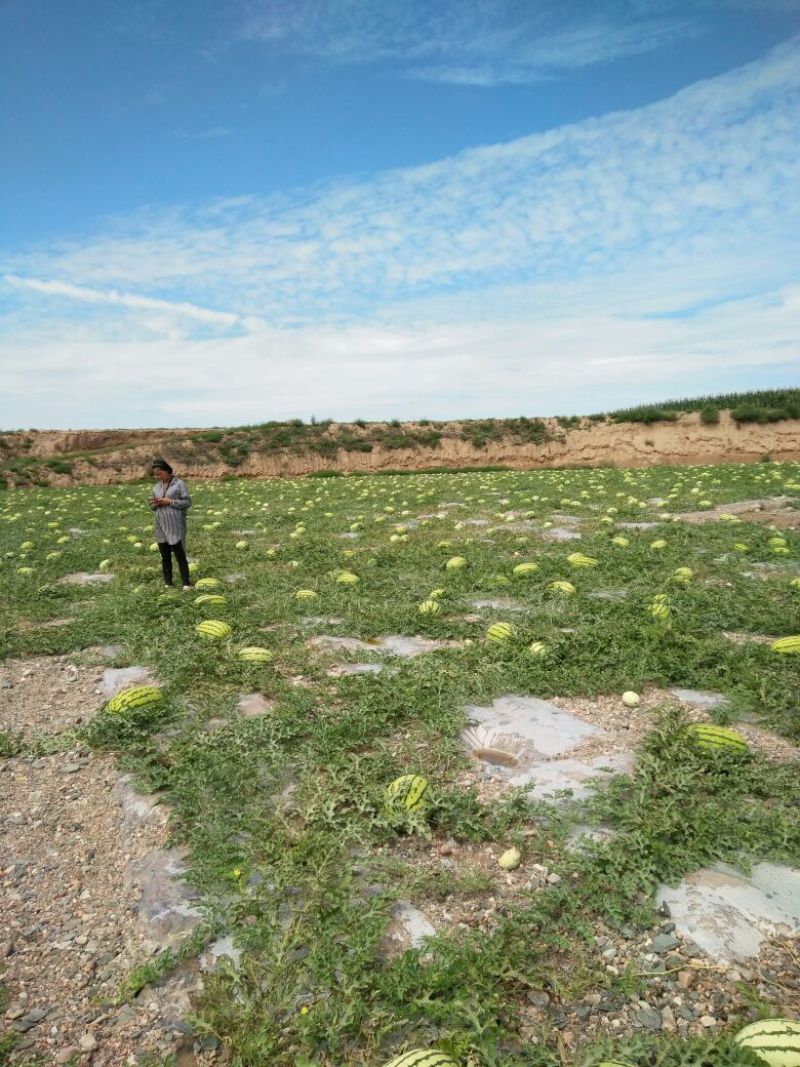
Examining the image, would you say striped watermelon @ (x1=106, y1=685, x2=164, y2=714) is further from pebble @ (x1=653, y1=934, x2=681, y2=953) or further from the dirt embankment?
the dirt embankment

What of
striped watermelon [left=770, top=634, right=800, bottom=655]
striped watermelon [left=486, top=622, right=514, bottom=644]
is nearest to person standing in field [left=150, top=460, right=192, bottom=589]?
striped watermelon [left=486, top=622, right=514, bottom=644]

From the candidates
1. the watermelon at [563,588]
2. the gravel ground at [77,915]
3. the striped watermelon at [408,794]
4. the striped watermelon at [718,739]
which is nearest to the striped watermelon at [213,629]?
the gravel ground at [77,915]

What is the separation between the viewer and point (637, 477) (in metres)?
22.0

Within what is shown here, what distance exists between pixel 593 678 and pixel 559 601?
2.00m

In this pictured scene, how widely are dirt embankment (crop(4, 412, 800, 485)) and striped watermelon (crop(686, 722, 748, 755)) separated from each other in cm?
3401

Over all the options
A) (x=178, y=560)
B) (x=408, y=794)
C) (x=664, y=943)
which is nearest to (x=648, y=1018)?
(x=664, y=943)

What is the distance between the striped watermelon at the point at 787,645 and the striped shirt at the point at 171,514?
6.68 metres

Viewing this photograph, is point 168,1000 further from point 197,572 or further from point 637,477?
point 637,477

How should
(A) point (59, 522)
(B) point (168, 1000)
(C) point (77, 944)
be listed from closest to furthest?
(B) point (168, 1000) → (C) point (77, 944) → (A) point (59, 522)

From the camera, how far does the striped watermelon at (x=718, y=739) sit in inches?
A: 149

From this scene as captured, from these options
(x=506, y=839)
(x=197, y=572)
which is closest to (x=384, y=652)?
(x=506, y=839)

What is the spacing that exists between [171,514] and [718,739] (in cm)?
679

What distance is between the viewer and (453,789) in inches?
141

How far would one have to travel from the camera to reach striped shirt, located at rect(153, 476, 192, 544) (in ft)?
27.4
